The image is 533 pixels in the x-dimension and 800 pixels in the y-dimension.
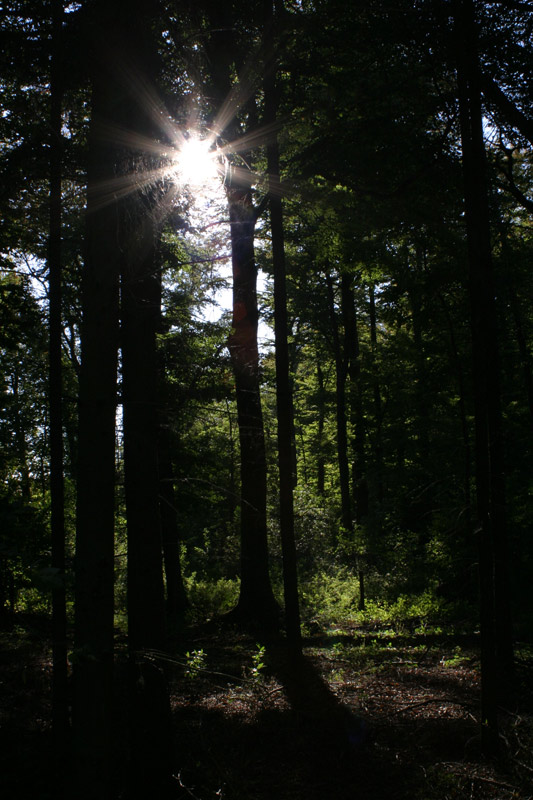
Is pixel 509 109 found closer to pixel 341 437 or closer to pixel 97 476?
pixel 97 476

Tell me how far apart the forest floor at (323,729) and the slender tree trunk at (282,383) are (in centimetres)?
99

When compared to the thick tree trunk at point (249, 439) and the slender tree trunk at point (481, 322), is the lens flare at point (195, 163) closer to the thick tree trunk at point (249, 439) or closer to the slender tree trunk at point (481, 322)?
the slender tree trunk at point (481, 322)

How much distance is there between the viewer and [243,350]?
11758 millimetres

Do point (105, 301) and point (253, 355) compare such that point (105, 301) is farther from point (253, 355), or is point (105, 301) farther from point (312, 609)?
point (312, 609)

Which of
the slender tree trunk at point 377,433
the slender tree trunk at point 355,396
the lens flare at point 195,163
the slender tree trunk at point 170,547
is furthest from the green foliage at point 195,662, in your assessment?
the slender tree trunk at point 355,396

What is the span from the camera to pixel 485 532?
5289 mm

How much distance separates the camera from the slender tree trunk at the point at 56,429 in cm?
580

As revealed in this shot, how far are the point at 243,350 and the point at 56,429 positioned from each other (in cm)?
594

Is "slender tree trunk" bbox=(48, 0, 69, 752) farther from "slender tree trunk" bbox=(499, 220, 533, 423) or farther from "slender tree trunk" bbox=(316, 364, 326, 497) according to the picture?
"slender tree trunk" bbox=(316, 364, 326, 497)

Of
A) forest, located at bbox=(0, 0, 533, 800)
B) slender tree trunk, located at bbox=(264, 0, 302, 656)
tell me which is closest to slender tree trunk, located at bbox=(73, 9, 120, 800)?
forest, located at bbox=(0, 0, 533, 800)

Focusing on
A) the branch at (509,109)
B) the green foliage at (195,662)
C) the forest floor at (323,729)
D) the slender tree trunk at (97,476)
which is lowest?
the forest floor at (323,729)

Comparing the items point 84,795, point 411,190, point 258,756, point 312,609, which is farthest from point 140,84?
point 312,609

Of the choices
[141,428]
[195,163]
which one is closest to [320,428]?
[141,428]

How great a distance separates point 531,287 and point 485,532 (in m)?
8.25
